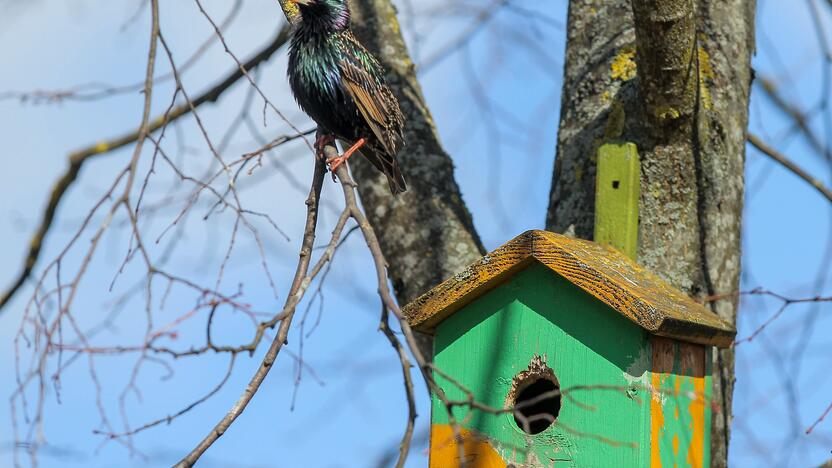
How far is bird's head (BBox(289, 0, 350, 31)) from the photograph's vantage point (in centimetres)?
380

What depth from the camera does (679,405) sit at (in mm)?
2758

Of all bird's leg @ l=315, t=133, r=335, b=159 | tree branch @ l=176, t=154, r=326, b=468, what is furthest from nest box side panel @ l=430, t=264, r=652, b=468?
bird's leg @ l=315, t=133, r=335, b=159

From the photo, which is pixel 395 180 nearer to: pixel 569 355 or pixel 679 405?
pixel 569 355

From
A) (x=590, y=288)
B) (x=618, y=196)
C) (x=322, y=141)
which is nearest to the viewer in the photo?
(x=590, y=288)

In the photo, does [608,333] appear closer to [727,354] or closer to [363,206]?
[727,354]

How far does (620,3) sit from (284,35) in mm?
1480

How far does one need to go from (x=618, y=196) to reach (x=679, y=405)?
786mm

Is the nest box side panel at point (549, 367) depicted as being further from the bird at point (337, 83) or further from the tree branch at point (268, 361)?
the bird at point (337, 83)

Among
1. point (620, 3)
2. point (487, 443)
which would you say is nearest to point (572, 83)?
point (620, 3)

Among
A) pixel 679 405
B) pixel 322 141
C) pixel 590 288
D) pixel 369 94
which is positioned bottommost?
pixel 679 405

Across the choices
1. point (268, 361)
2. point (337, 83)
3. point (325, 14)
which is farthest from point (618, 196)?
point (268, 361)

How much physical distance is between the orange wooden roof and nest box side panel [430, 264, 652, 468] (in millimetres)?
52

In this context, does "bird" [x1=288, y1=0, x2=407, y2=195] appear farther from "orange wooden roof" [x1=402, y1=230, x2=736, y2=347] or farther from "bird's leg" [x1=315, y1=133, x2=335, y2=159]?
"orange wooden roof" [x1=402, y1=230, x2=736, y2=347]

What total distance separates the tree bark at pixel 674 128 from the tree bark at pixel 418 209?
0.37 m
